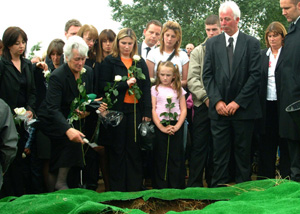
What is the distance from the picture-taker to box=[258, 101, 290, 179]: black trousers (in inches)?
236

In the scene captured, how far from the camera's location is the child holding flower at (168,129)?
19.3 feet

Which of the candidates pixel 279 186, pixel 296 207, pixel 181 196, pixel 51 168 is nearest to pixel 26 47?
pixel 51 168

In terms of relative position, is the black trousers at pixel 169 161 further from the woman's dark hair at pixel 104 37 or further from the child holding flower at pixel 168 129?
the woman's dark hair at pixel 104 37

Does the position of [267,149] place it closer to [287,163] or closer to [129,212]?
[287,163]

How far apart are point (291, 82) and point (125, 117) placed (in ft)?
6.99

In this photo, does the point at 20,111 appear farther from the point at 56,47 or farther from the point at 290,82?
the point at 290,82

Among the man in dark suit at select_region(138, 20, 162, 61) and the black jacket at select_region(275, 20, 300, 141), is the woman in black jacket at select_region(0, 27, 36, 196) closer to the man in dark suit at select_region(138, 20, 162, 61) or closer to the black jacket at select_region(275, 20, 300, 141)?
the man in dark suit at select_region(138, 20, 162, 61)

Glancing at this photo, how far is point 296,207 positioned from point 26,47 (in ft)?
12.8

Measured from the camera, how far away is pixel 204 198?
4129 millimetres

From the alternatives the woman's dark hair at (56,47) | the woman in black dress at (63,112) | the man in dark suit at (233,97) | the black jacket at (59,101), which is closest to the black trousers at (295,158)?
the man in dark suit at (233,97)

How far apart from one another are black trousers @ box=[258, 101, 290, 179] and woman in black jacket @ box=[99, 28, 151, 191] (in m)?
1.73

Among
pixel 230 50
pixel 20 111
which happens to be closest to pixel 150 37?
pixel 230 50

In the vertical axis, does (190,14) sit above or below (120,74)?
above

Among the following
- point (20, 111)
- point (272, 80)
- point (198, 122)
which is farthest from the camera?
point (272, 80)
